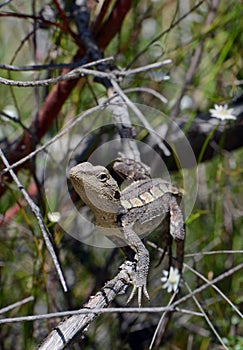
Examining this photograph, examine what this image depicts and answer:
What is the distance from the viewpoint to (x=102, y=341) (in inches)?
67.1

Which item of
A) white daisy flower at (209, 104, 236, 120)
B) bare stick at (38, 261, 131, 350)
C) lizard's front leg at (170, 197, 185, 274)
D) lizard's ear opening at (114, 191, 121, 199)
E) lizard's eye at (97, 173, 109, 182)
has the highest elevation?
white daisy flower at (209, 104, 236, 120)

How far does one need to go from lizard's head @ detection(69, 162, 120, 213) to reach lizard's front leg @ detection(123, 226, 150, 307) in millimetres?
53

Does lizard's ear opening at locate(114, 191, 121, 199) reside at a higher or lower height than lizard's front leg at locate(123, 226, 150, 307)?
higher

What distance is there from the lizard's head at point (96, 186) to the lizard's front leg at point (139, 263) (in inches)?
2.1

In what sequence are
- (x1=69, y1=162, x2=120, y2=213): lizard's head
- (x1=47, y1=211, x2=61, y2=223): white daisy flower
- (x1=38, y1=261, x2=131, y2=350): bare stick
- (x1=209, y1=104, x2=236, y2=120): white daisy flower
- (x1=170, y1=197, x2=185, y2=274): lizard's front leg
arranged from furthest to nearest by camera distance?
(x1=209, y1=104, x2=236, y2=120): white daisy flower
(x1=47, y1=211, x2=61, y2=223): white daisy flower
(x1=170, y1=197, x2=185, y2=274): lizard's front leg
(x1=69, y1=162, x2=120, y2=213): lizard's head
(x1=38, y1=261, x2=131, y2=350): bare stick

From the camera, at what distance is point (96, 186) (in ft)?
3.22

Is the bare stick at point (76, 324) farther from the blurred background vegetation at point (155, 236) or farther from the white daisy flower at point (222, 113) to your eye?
the white daisy flower at point (222, 113)

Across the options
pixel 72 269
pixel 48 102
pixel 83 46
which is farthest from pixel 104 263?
pixel 83 46

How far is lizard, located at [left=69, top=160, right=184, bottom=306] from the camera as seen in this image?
3.20ft

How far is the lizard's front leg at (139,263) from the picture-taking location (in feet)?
3.21

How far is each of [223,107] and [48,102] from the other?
50cm

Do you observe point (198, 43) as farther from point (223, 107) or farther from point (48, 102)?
point (48, 102)

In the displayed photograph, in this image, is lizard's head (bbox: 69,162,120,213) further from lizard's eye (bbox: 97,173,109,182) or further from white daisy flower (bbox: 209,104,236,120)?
white daisy flower (bbox: 209,104,236,120)

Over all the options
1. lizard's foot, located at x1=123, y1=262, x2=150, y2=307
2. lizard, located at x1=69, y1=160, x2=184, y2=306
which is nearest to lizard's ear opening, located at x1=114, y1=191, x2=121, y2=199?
lizard, located at x1=69, y1=160, x2=184, y2=306
